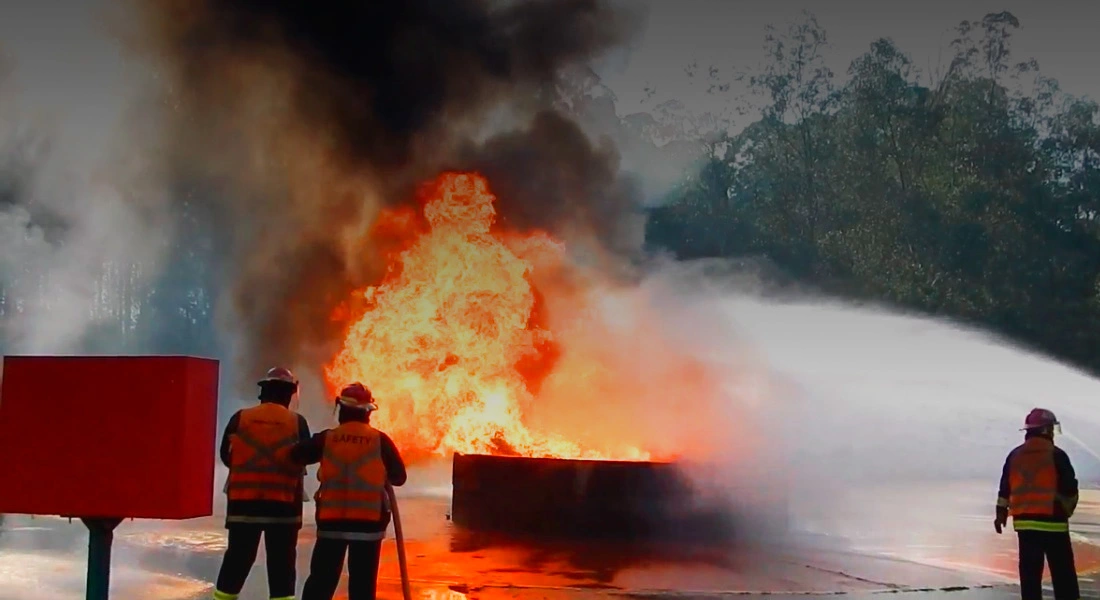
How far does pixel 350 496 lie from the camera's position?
712cm

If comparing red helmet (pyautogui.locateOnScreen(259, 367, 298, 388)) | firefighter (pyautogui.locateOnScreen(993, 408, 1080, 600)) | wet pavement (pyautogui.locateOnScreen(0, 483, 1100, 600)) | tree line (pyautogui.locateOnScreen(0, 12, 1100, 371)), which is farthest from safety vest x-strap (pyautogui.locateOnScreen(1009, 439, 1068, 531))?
tree line (pyautogui.locateOnScreen(0, 12, 1100, 371))

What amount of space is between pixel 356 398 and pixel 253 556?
1174 millimetres

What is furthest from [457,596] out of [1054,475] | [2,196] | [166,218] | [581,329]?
[166,218]

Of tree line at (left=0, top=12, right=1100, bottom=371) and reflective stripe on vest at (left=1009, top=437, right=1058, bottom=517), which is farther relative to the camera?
tree line at (left=0, top=12, right=1100, bottom=371)

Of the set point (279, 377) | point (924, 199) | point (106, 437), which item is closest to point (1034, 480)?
point (279, 377)

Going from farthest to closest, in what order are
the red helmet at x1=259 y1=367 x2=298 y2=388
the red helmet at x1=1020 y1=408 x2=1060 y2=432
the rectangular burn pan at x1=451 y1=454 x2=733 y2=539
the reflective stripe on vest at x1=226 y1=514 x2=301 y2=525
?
1. the rectangular burn pan at x1=451 y1=454 x2=733 y2=539
2. the red helmet at x1=1020 y1=408 x2=1060 y2=432
3. the red helmet at x1=259 y1=367 x2=298 y2=388
4. the reflective stripe on vest at x1=226 y1=514 x2=301 y2=525

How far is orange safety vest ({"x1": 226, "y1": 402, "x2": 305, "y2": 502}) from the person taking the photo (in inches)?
285

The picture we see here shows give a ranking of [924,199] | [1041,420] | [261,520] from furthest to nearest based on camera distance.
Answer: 1. [924,199]
2. [1041,420]
3. [261,520]

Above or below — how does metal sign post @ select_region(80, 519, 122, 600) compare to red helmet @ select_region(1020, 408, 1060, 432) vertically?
below

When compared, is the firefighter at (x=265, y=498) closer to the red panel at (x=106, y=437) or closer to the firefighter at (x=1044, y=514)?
the red panel at (x=106, y=437)

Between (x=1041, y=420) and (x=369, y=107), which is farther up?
(x=369, y=107)

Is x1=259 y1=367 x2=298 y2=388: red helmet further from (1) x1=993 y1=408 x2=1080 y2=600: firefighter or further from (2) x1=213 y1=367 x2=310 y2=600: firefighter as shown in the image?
(1) x1=993 y1=408 x2=1080 y2=600: firefighter

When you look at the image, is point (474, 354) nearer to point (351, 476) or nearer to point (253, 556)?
point (253, 556)

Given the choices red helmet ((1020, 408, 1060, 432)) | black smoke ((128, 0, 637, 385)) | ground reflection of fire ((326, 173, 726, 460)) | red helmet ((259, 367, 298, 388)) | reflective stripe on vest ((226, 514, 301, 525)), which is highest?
black smoke ((128, 0, 637, 385))
